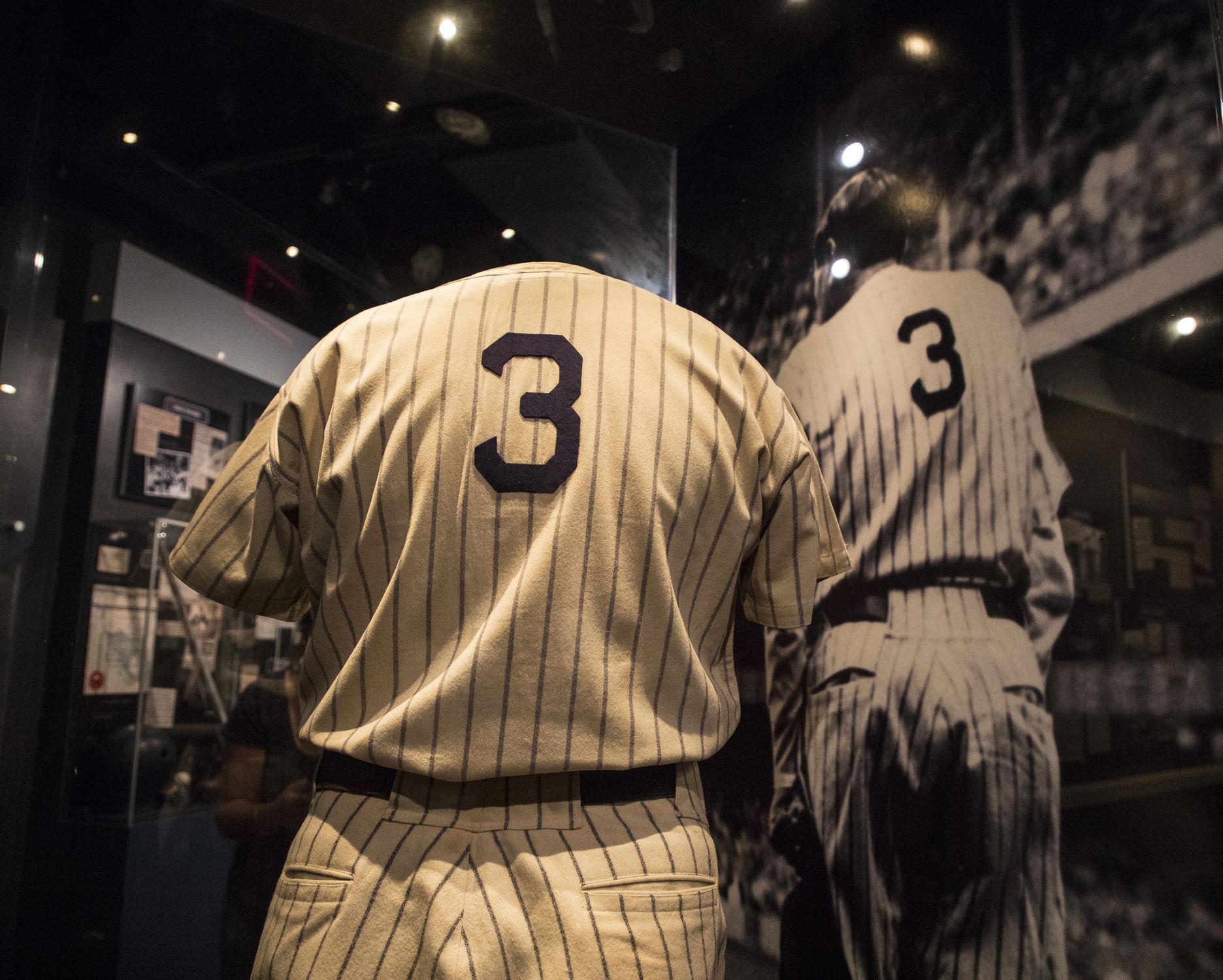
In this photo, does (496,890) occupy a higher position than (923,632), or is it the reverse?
(923,632)

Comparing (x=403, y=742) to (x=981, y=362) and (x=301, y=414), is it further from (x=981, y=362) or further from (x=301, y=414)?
(x=981, y=362)

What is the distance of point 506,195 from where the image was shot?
2059 mm

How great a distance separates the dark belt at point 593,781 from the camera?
100 centimetres

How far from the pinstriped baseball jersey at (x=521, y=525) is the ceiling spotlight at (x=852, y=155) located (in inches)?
36.0

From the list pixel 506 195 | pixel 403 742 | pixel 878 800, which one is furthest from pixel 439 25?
pixel 878 800

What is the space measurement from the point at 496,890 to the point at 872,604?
41.7 inches

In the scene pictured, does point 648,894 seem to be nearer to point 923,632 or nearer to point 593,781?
point 593,781

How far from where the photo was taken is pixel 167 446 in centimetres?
193

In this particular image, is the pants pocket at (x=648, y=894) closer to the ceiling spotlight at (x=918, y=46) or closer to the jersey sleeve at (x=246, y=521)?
the jersey sleeve at (x=246, y=521)

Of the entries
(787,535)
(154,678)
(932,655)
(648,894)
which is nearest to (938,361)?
(932,655)

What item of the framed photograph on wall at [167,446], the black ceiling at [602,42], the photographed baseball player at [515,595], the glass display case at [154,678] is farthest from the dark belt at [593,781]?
the black ceiling at [602,42]

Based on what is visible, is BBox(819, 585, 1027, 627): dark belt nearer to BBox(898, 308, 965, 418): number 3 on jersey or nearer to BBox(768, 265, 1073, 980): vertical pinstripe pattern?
BBox(768, 265, 1073, 980): vertical pinstripe pattern

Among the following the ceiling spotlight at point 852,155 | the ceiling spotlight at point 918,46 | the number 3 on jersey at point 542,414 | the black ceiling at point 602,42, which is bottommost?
the number 3 on jersey at point 542,414

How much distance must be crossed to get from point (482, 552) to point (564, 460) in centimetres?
13
